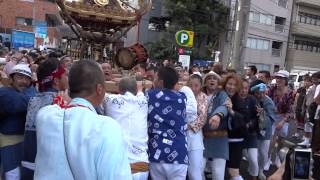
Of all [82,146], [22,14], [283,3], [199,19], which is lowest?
[82,146]

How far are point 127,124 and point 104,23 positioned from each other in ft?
17.3

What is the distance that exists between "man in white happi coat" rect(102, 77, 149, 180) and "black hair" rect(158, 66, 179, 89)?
356 mm

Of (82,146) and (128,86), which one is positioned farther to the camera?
(128,86)

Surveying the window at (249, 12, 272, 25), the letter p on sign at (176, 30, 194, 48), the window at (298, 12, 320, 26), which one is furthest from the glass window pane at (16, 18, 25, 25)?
the letter p on sign at (176, 30, 194, 48)

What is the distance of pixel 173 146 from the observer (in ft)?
15.8

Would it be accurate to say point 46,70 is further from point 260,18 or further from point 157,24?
point 260,18

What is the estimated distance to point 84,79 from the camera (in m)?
2.21

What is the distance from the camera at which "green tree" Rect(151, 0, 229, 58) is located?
31.7m

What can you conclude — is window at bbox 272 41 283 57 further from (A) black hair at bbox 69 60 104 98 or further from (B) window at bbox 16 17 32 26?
(A) black hair at bbox 69 60 104 98

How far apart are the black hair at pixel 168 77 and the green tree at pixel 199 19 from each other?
26501 millimetres

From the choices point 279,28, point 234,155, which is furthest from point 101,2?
point 279,28

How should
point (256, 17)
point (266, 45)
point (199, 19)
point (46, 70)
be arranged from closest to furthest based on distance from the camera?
point (46, 70), point (199, 19), point (256, 17), point (266, 45)

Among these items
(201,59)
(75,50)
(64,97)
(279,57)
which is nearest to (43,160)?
(64,97)

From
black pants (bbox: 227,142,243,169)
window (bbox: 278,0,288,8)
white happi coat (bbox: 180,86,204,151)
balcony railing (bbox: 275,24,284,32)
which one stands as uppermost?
window (bbox: 278,0,288,8)
